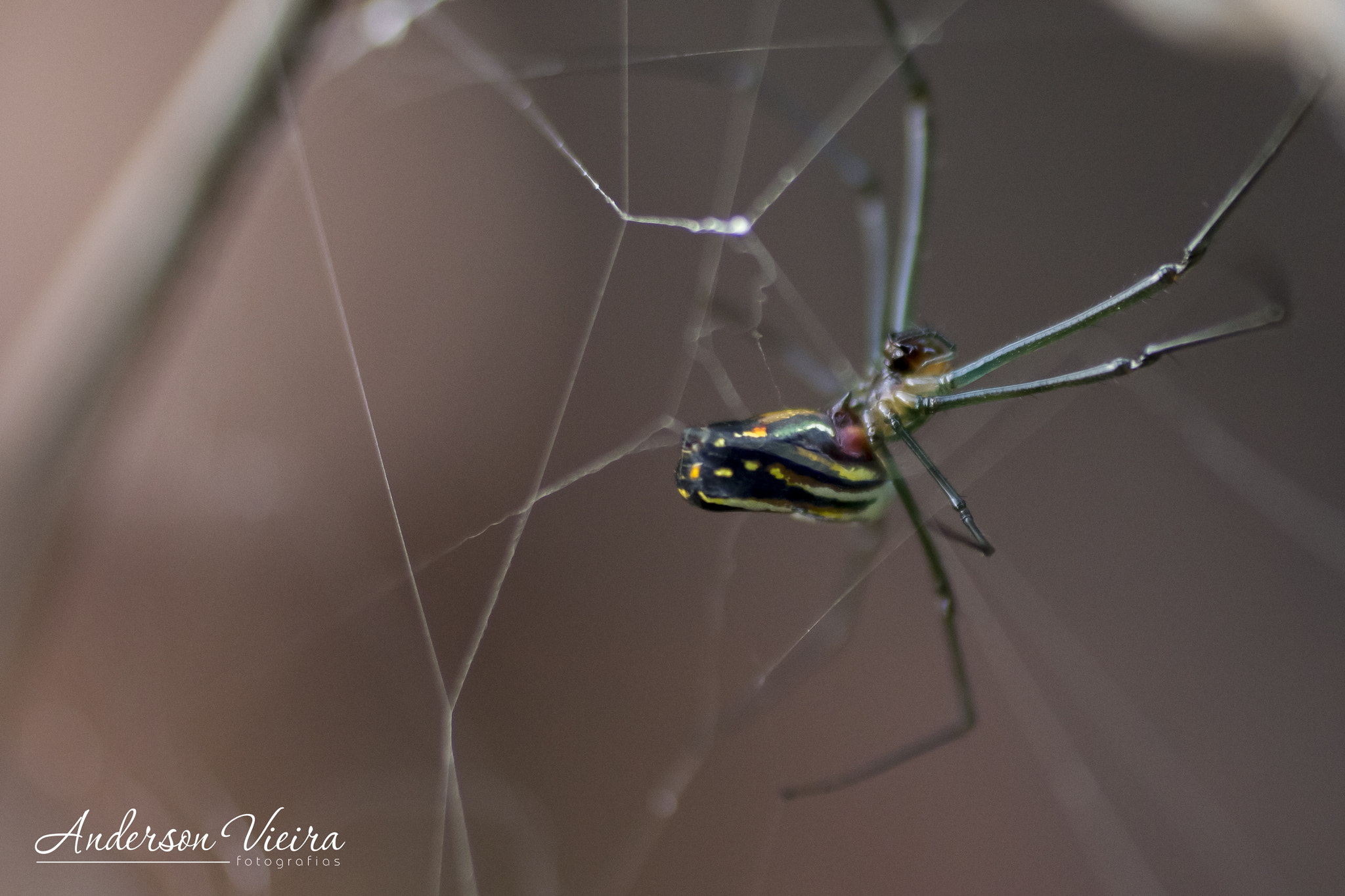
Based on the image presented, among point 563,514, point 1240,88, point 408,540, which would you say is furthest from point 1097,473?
point 408,540

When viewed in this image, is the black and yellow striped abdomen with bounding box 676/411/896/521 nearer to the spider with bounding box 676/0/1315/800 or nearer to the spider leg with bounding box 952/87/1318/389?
the spider with bounding box 676/0/1315/800

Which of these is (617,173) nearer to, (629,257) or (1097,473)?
(629,257)

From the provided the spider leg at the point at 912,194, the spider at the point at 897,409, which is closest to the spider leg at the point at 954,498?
the spider at the point at 897,409

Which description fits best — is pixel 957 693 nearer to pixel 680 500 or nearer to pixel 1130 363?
pixel 680 500

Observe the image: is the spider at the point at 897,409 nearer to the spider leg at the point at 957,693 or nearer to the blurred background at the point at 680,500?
the spider leg at the point at 957,693

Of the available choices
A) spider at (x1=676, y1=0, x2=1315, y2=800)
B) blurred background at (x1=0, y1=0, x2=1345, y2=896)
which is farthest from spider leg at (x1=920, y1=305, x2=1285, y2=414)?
blurred background at (x1=0, y1=0, x2=1345, y2=896)

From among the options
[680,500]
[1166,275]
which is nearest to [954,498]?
[1166,275]
